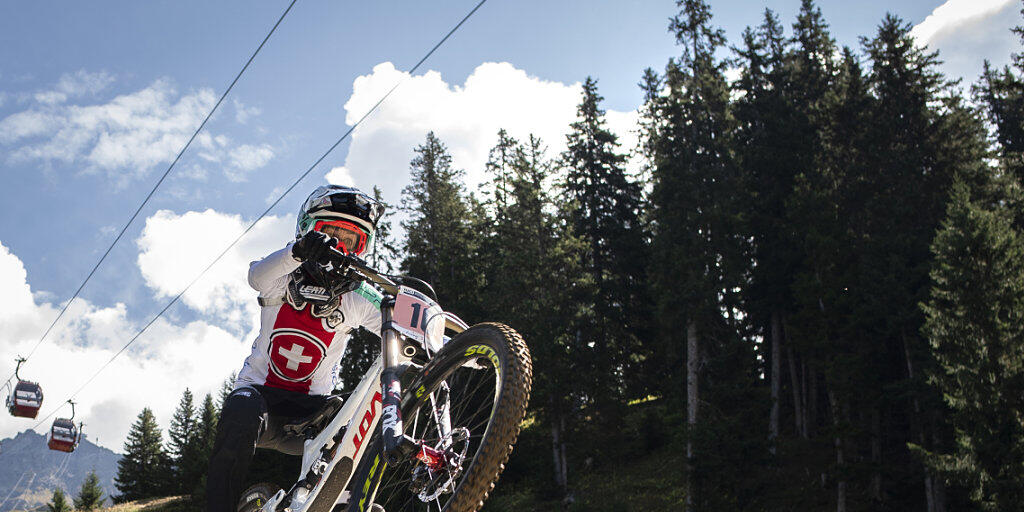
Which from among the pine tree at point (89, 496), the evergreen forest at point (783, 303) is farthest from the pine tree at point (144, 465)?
the evergreen forest at point (783, 303)

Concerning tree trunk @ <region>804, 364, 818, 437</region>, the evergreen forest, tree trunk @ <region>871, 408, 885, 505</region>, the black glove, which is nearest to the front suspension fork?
the black glove

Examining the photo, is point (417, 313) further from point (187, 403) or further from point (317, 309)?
point (187, 403)

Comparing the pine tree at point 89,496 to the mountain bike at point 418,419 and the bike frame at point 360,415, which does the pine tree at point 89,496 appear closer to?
the bike frame at point 360,415

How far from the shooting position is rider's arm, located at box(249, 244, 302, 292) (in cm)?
398

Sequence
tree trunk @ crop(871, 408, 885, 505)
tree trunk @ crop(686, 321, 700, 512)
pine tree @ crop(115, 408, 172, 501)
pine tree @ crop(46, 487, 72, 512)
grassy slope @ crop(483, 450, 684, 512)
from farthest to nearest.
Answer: pine tree @ crop(115, 408, 172, 501) < pine tree @ crop(46, 487, 72, 512) < grassy slope @ crop(483, 450, 684, 512) < tree trunk @ crop(871, 408, 885, 505) < tree trunk @ crop(686, 321, 700, 512)

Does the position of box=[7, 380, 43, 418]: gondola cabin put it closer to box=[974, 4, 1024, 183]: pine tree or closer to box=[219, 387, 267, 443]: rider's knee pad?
box=[219, 387, 267, 443]: rider's knee pad

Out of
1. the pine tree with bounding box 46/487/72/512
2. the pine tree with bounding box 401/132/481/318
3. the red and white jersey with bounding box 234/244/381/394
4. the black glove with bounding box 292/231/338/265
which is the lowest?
the pine tree with bounding box 46/487/72/512

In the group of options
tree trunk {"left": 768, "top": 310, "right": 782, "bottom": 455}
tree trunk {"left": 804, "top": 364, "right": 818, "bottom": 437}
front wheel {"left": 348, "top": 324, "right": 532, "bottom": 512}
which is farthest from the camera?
tree trunk {"left": 804, "top": 364, "right": 818, "bottom": 437}

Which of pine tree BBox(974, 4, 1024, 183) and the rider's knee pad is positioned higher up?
pine tree BBox(974, 4, 1024, 183)

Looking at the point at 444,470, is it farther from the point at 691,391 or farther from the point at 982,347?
the point at 691,391

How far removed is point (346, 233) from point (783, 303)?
3044 centimetres

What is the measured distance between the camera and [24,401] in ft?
63.3

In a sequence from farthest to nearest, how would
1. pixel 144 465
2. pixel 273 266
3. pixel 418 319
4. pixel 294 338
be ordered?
pixel 144 465, pixel 294 338, pixel 273 266, pixel 418 319

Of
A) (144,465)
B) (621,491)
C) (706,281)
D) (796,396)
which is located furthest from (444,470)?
(144,465)
